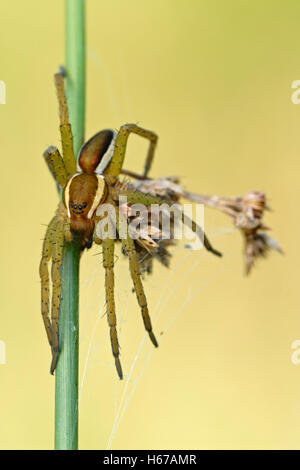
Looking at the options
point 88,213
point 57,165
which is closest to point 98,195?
point 88,213

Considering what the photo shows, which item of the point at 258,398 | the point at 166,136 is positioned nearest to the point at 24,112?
the point at 166,136

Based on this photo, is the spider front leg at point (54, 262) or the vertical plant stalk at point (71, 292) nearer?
the vertical plant stalk at point (71, 292)

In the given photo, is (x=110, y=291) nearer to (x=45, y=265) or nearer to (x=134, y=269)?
(x=134, y=269)

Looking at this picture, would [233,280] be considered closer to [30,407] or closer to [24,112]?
[30,407]

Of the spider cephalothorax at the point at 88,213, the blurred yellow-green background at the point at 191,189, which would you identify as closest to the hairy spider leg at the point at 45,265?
the spider cephalothorax at the point at 88,213

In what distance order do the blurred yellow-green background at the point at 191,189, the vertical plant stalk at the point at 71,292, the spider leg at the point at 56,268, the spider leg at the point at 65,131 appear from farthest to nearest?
the blurred yellow-green background at the point at 191,189 < the spider leg at the point at 65,131 < the spider leg at the point at 56,268 < the vertical plant stalk at the point at 71,292

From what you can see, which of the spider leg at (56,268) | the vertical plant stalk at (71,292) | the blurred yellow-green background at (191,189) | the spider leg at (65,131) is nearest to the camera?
the vertical plant stalk at (71,292)

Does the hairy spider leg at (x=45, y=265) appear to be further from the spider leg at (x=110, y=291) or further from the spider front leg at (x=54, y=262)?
the spider leg at (x=110, y=291)
